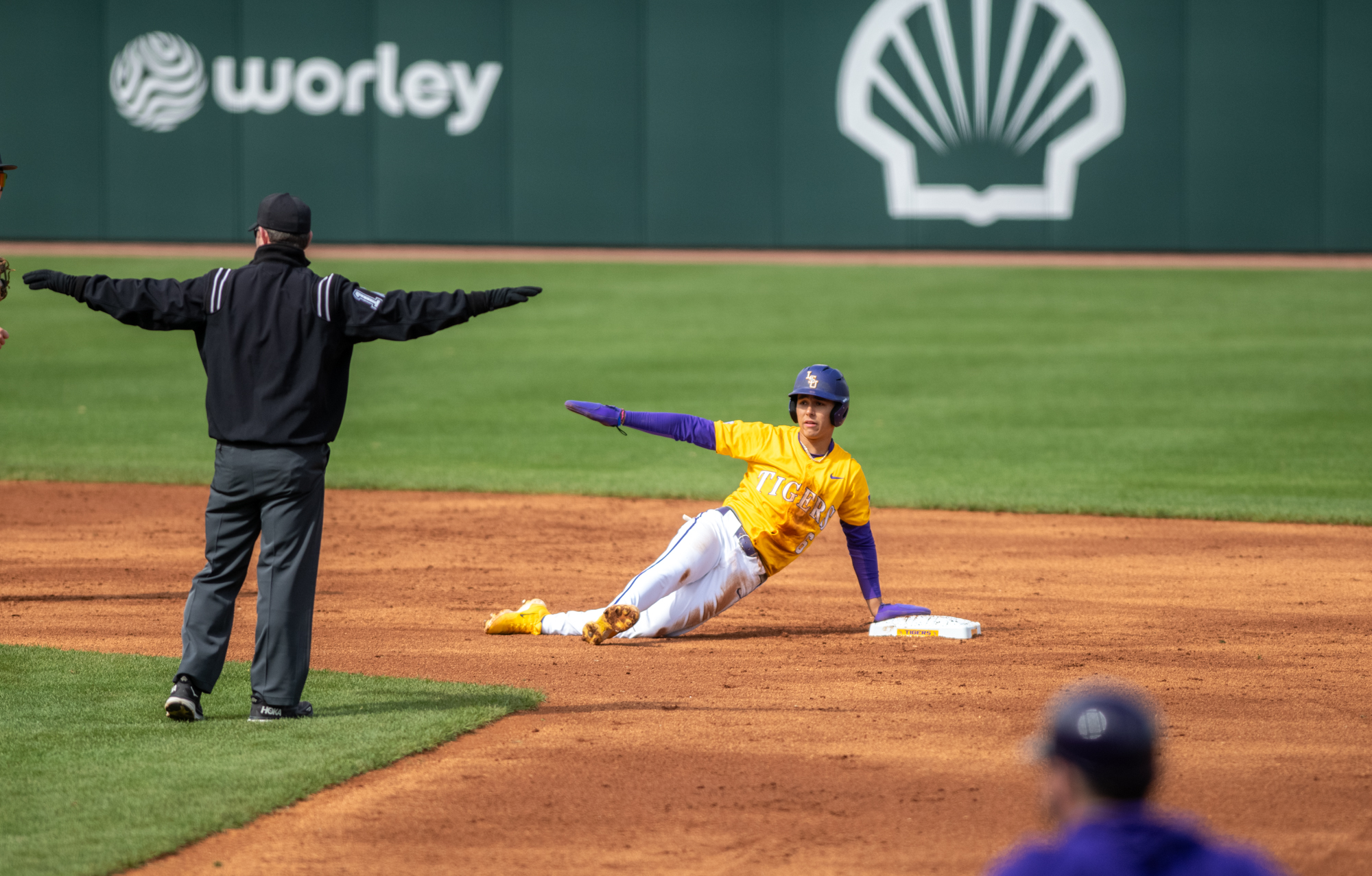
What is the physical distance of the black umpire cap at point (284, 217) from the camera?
597 cm

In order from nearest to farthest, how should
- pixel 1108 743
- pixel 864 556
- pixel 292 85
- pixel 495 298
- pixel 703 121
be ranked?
pixel 1108 743
pixel 495 298
pixel 864 556
pixel 703 121
pixel 292 85

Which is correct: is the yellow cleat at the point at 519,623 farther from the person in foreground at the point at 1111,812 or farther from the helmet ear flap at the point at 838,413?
the person in foreground at the point at 1111,812

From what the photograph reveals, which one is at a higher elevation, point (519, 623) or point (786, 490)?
point (786, 490)

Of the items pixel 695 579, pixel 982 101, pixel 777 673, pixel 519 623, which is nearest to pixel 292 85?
pixel 982 101

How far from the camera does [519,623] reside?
8.00 m

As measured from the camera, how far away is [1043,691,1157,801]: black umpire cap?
98.6 inches

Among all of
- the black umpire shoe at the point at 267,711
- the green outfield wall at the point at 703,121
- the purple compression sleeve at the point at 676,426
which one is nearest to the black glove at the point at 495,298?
the purple compression sleeve at the point at 676,426

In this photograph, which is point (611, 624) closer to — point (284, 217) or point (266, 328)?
point (266, 328)

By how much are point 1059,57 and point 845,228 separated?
477 centimetres

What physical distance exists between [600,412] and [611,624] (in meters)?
1.25

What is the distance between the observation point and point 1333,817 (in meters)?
5.15

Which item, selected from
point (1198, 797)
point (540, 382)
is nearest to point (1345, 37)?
point (540, 382)

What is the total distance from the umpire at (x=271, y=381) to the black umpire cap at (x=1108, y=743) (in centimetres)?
362

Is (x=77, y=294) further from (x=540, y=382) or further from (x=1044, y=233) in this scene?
(x=1044, y=233)
